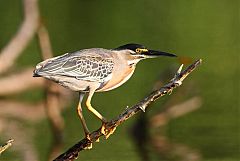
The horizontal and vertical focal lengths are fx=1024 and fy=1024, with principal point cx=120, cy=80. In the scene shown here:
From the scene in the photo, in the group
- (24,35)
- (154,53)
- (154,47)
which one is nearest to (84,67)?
(154,53)

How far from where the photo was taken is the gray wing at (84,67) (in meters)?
7.62

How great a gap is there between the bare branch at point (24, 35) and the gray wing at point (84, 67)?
5.12 m

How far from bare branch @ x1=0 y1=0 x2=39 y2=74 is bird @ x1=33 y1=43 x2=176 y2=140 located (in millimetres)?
5123

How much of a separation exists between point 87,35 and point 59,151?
23.4 ft

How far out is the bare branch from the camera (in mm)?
13129

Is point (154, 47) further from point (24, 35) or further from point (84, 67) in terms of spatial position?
point (84, 67)

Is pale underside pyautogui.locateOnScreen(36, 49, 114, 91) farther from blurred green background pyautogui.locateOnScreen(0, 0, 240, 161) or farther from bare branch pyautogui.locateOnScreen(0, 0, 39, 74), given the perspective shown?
bare branch pyautogui.locateOnScreen(0, 0, 39, 74)

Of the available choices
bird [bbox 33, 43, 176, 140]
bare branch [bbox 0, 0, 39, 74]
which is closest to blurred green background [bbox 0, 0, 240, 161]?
bare branch [bbox 0, 0, 39, 74]

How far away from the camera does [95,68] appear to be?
7883 millimetres

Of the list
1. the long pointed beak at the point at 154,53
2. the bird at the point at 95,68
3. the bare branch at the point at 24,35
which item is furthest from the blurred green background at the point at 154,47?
the long pointed beak at the point at 154,53

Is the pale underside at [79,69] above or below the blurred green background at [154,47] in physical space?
below

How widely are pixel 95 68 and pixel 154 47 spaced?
936 cm

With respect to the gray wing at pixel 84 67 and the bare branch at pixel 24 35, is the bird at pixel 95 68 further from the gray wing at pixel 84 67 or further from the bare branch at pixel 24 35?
the bare branch at pixel 24 35

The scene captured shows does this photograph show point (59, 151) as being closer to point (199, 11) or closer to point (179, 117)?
point (179, 117)
